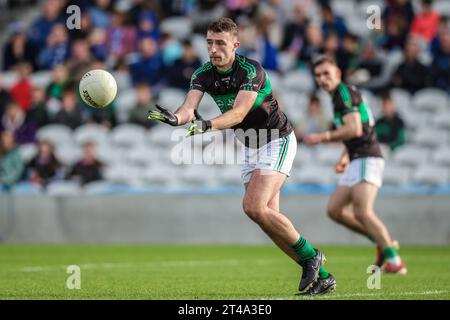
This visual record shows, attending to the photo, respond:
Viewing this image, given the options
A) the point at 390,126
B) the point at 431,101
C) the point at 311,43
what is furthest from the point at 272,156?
the point at 311,43

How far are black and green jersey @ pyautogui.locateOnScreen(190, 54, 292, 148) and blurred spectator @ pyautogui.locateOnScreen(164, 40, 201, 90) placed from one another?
419 inches

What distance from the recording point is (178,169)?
19.7m

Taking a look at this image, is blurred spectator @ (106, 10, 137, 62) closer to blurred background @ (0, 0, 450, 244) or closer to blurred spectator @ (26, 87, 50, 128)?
blurred background @ (0, 0, 450, 244)

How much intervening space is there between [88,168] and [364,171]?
8142mm

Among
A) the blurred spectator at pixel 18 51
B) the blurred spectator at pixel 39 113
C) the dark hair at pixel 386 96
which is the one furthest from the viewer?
the blurred spectator at pixel 18 51

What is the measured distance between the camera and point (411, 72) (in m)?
19.1

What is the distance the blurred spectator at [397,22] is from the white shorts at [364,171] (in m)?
7.96

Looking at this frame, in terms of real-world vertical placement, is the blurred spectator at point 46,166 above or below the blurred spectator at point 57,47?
below

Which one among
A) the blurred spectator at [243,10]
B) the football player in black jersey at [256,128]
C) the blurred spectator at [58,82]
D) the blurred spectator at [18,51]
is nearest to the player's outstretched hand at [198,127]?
the football player in black jersey at [256,128]

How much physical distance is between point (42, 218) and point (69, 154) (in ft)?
7.25

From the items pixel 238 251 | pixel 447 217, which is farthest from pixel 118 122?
pixel 447 217

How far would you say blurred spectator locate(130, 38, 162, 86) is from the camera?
21109 mm

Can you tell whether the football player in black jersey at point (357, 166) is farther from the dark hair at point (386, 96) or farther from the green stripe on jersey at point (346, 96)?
the dark hair at point (386, 96)

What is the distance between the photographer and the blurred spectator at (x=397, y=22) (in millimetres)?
20000
